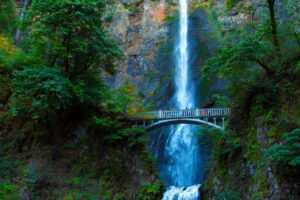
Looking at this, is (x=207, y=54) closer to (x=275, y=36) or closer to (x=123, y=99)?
(x=123, y=99)

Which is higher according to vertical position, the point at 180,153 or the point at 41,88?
the point at 41,88

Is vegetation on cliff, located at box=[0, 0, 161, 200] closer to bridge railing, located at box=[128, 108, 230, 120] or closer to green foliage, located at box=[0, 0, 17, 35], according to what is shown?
bridge railing, located at box=[128, 108, 230, 120]

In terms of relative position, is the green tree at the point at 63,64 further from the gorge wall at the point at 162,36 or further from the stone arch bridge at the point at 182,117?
the gorge wall at the point at 162,36

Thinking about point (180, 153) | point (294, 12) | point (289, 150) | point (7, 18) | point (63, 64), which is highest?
point (7, 18)

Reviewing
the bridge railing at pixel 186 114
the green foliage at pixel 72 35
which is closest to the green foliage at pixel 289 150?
the bridge railing at pixel 186 114

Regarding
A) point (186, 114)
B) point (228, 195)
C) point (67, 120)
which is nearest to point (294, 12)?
point (228, 195)

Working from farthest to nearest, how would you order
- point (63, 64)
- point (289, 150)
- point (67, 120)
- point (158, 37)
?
point (158, 37) → point (67, 120) → point (63, 64) → point (289, 150)

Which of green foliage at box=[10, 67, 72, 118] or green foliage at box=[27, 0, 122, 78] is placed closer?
green foliage at box=[10, 67, 72, 118]

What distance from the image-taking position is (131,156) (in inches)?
705

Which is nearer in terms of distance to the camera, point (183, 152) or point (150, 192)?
point (150, 192)

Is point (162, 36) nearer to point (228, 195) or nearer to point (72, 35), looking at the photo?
point (72, 35)

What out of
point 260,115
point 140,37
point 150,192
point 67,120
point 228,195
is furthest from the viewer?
point 140,37

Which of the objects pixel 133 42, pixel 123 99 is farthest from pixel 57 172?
pixel 133 42

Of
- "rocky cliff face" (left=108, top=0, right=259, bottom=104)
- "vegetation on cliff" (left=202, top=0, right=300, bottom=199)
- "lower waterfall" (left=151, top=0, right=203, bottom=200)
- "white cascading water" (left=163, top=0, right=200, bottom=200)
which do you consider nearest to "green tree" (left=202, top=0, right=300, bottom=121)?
"vegetation on cliff" (left=202, top=0, right=300, bottom=199)
